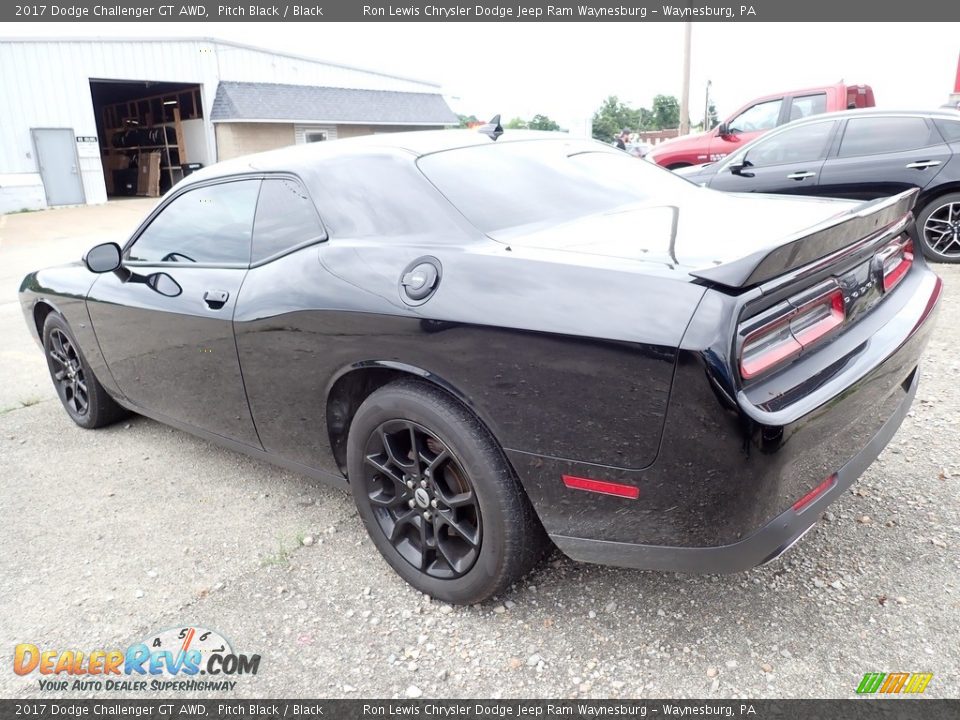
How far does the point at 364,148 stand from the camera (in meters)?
2.80

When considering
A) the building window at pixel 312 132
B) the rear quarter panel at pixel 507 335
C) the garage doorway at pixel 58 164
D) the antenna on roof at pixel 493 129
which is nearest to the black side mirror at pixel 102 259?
the rear quarter panel at pixel 507 335

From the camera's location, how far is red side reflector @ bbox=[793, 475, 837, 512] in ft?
6.50

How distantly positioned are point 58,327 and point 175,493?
1544mm

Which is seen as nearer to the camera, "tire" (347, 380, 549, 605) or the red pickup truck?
"tire" (347, 380, 549, 605)

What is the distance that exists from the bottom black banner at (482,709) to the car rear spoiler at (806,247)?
3.79ft

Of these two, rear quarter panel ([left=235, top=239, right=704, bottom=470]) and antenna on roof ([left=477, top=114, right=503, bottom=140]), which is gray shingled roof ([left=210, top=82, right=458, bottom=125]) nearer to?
antenna on roof ([left=477, top=114, right=503, bottom=140])

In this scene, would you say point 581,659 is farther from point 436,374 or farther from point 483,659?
point 436,374

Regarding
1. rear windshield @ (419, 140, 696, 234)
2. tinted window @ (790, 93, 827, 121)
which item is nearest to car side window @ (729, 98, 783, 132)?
tinted window @ (790, 93, 827, 121)

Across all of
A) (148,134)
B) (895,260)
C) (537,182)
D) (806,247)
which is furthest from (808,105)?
(148,134)

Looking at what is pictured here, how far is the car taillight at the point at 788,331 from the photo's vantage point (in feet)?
5.95

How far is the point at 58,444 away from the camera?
4.17 m

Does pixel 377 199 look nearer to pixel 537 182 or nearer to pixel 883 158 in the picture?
pixel 537 182

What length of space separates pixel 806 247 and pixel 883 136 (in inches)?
240

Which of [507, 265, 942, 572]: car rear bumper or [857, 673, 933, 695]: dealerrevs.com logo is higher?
[507, 265, 942, 572]: car rear bumper
